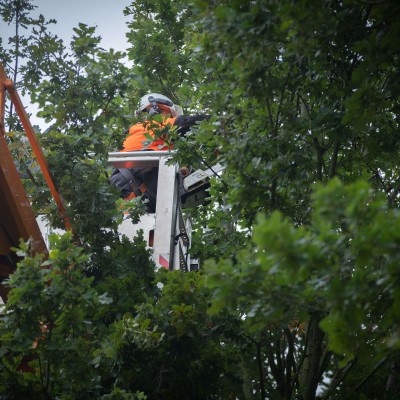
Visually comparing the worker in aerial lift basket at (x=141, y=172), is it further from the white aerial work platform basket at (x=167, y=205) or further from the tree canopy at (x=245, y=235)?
the tree canopy at (x=245, y=235)

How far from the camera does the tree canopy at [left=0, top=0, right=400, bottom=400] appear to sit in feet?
11.0

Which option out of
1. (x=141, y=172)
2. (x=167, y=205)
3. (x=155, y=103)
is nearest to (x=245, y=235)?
(x=167, y=205)

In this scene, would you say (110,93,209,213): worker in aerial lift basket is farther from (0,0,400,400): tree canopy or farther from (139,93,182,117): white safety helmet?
(0,0,400,400): tree canopy

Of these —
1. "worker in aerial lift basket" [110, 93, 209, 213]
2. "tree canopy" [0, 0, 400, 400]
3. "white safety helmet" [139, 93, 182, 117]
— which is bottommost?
"tree canopy" [0, 0, 400, 400]

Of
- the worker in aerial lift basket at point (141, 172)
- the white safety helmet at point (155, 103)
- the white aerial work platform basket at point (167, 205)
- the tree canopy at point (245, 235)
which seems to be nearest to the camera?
the tree canopy at point (245, 235)

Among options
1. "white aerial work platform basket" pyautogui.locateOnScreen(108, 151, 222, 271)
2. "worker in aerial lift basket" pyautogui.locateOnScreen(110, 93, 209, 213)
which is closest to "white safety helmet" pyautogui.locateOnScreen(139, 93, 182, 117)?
"worker in aerial lift basket" pyautogui.locateOnScreen(110, 93, 209, 213)

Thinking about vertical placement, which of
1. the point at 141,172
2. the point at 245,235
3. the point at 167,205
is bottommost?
the point at 245,235

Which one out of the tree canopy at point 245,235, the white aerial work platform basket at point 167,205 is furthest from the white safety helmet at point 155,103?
the tree canopy at point 245,235

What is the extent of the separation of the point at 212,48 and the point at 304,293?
208 centimetres

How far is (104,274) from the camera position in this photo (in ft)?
21.3

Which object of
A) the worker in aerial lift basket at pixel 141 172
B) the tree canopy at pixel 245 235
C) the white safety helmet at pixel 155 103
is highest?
the white safety helmet at pixel 155 103

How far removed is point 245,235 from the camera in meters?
7.32

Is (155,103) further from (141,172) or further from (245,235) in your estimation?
(245,235)

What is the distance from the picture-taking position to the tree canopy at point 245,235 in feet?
11.0
